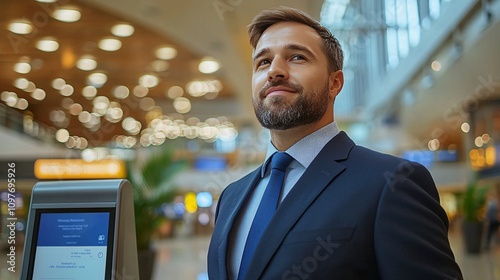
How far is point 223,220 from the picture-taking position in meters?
1.70

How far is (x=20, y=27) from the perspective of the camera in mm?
11117

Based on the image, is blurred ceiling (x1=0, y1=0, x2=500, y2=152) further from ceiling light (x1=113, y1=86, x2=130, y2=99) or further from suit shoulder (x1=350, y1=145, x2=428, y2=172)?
suit shoulder (x1=350, y1=145, x2=428, y2=172)

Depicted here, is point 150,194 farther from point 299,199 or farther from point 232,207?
point 299,199

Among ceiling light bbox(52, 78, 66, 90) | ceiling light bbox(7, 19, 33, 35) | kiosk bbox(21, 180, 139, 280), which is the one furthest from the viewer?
ceiling light bbox(52, 78, 66, 90)

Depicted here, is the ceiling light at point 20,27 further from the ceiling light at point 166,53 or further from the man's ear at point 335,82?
the man's ear at point 335,82

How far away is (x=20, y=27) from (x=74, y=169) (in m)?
10.1

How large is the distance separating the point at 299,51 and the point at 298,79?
0.08 m

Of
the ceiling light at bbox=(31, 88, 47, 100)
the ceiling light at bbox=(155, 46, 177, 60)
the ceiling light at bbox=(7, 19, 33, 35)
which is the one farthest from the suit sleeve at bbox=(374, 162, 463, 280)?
the ceiling light at bbox=(31, 88, 47, 100)

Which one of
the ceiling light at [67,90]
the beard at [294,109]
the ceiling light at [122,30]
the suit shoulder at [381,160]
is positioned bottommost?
the suit shoulder at [381,160]

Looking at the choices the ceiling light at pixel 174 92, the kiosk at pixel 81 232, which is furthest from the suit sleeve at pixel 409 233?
the ceiling light at pixel 174 92

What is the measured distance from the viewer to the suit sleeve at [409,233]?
4.22 ft

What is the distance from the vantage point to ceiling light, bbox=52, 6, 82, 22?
33.8 ft

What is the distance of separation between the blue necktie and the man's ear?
0.22 m

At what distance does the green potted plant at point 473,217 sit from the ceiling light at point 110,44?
27.2ft
